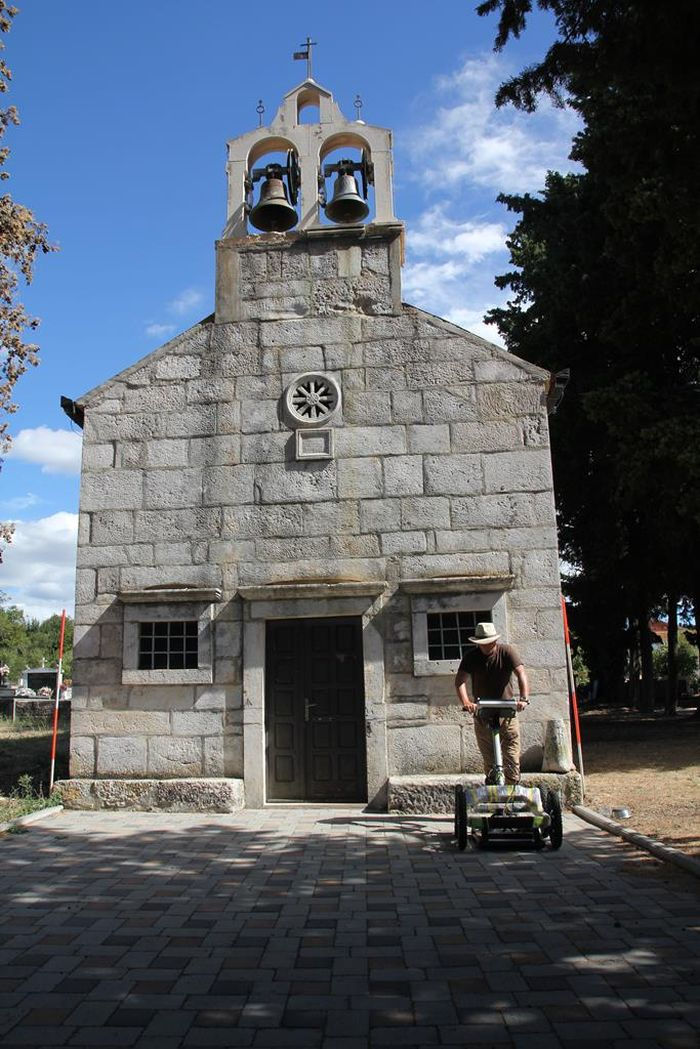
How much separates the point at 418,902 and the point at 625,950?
1.39 metres

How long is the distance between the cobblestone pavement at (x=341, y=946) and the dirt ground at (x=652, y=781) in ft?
3.09

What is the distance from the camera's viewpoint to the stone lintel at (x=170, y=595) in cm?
886

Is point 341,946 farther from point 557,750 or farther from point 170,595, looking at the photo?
point 170,595

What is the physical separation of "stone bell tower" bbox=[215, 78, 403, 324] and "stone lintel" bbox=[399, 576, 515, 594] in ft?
10.6

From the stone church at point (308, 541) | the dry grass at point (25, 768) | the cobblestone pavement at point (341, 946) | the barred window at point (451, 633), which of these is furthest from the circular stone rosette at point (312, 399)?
the dry grass at point (25, 768)

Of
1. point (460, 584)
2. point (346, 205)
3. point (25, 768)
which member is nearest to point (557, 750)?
point (460, 584)

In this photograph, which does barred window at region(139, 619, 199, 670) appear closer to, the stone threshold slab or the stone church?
the stone church

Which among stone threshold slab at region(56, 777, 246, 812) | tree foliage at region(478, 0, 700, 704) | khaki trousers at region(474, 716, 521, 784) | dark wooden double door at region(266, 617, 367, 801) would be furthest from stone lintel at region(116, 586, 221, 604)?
tree foliage at region(478, 0, 700, 704)

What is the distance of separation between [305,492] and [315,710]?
2383mm

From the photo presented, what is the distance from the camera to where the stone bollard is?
8219 mm

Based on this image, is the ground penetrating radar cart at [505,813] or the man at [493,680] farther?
the man at [493,680]

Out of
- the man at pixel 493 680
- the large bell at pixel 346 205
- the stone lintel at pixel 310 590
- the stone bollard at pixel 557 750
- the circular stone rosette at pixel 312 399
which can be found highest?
the large bell at pixel 346 205

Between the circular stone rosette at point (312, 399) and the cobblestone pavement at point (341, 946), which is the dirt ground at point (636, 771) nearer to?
the cobblestone pavement at point (341, 946)

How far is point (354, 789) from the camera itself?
876 cm
